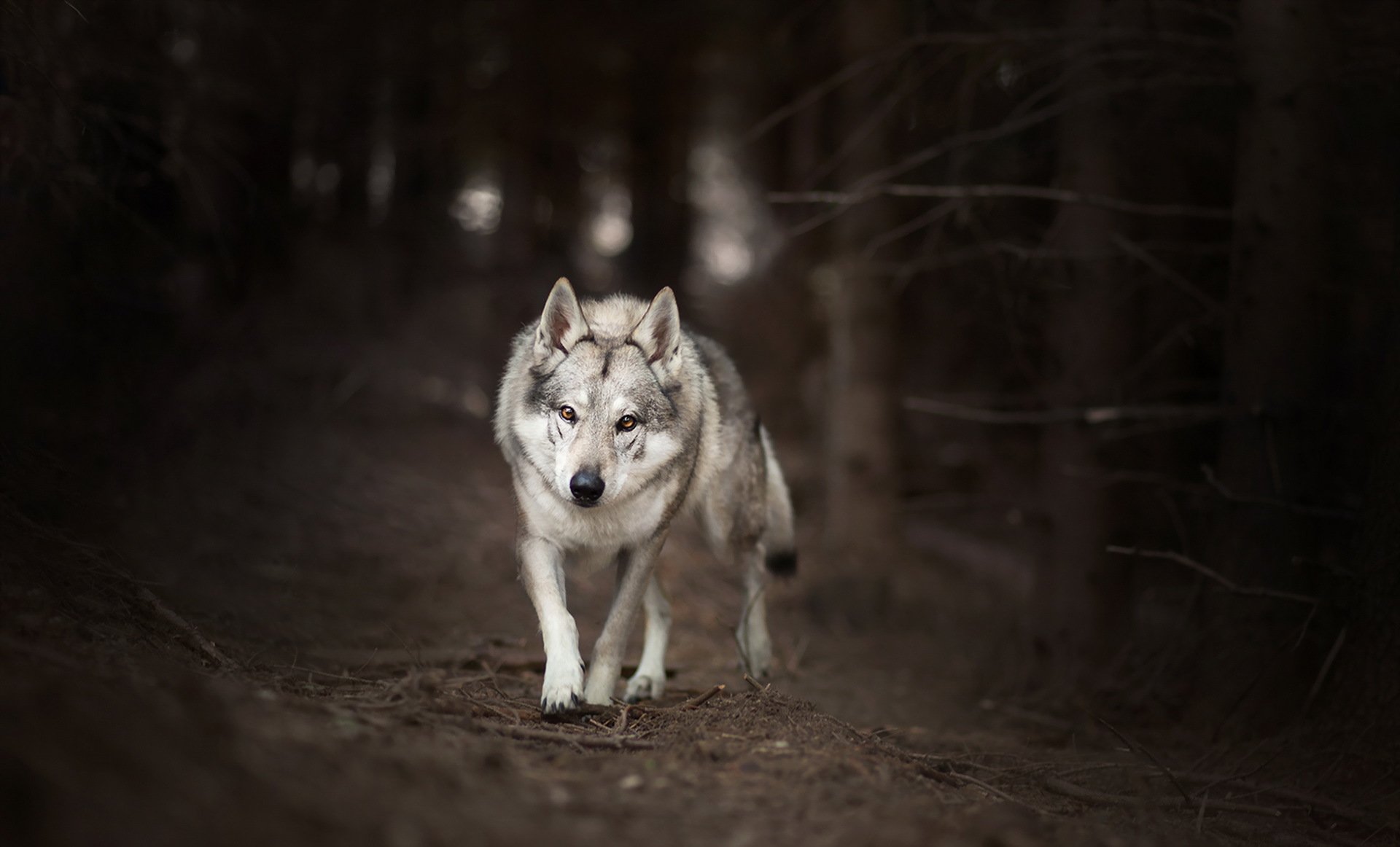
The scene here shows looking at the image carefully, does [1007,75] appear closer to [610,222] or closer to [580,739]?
[580,739]

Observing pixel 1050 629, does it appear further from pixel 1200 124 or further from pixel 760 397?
pixel 760 397

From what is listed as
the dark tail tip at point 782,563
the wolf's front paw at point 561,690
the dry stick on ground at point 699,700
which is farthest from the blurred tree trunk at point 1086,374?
the wolf's front paw at point 561,690

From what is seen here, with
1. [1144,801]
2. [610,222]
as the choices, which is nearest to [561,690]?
[1144,801]

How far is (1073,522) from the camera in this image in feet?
26.3

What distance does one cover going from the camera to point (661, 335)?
5.63 m

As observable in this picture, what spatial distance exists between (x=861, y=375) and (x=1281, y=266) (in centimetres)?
539

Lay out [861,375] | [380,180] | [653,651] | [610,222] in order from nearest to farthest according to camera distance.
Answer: [653,651]
[861,375]
[380,180]
[610,222]

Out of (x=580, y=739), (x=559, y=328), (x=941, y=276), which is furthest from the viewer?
(x=941, y=276)

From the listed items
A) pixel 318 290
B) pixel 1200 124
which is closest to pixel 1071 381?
pixel 1200 124

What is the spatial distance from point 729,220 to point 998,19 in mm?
23547

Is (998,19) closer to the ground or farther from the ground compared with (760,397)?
farther from the ground

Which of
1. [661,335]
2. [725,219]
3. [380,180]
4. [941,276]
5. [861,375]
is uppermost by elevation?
[725,219]

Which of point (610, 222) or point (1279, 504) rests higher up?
point (610, 222)

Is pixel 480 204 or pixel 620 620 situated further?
pixel 480 204
